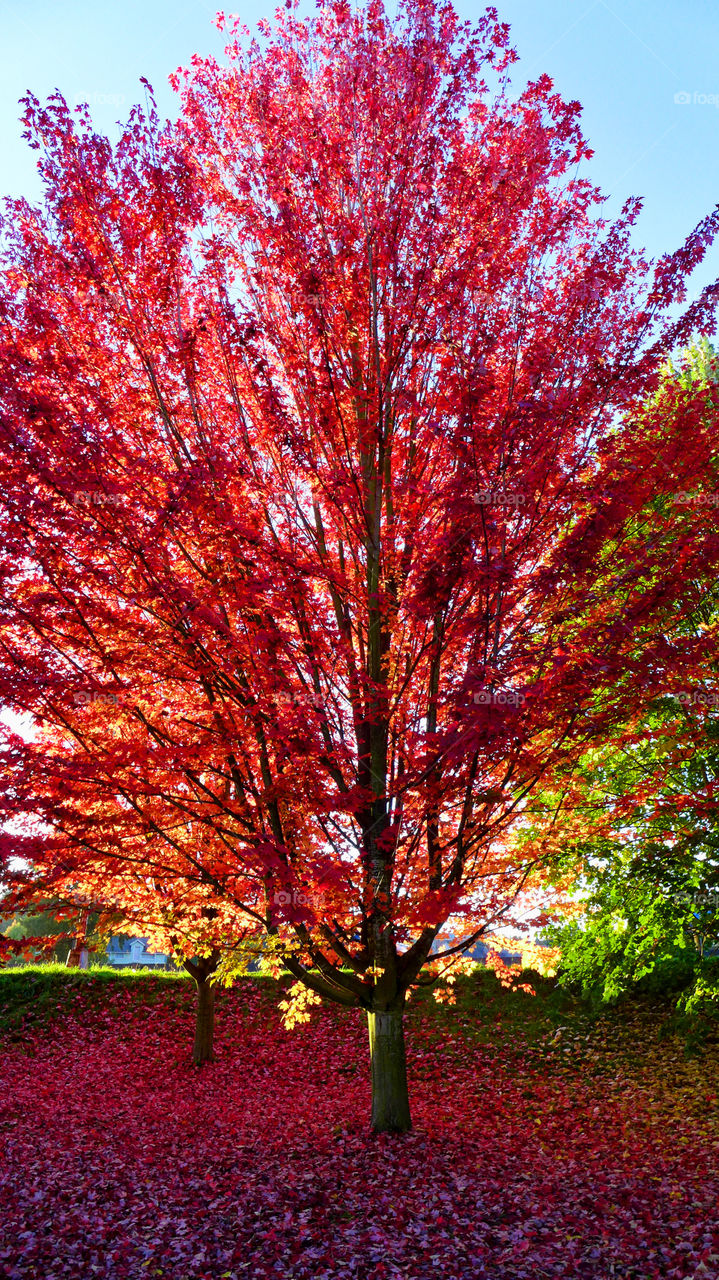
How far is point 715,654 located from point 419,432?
3.56 meters

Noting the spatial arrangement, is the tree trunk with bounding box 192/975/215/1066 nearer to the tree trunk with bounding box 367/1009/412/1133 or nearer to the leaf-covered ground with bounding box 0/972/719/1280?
the leaf-covered ground with bounding box 0/972/719/1280

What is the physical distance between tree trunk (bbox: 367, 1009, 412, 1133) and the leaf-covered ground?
309 mm

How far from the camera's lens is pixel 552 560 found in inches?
255

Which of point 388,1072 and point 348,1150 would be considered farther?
point 388,1072

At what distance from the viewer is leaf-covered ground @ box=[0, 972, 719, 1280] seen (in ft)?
19.2

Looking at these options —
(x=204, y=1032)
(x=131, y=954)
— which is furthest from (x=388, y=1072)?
(x=131, y=954)

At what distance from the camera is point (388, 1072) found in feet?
27.8

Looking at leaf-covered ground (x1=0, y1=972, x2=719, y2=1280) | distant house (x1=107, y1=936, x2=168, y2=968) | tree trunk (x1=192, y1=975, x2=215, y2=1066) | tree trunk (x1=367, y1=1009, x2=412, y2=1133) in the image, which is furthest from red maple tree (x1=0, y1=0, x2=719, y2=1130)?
distant house (x1=107, y1=936, x2=168, y2=968)

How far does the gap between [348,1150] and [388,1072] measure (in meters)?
0.88

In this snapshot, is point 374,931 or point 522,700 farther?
point 374,931

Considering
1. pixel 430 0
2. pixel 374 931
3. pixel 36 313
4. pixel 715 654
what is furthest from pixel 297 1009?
pixel 430 0

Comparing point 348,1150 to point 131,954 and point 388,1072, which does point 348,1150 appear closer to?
point 388,1072

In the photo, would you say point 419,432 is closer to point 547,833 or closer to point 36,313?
point 36,313

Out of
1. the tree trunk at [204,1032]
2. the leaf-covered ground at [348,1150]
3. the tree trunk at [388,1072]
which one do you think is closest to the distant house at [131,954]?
the leaf-covered ground at [348,1150]
